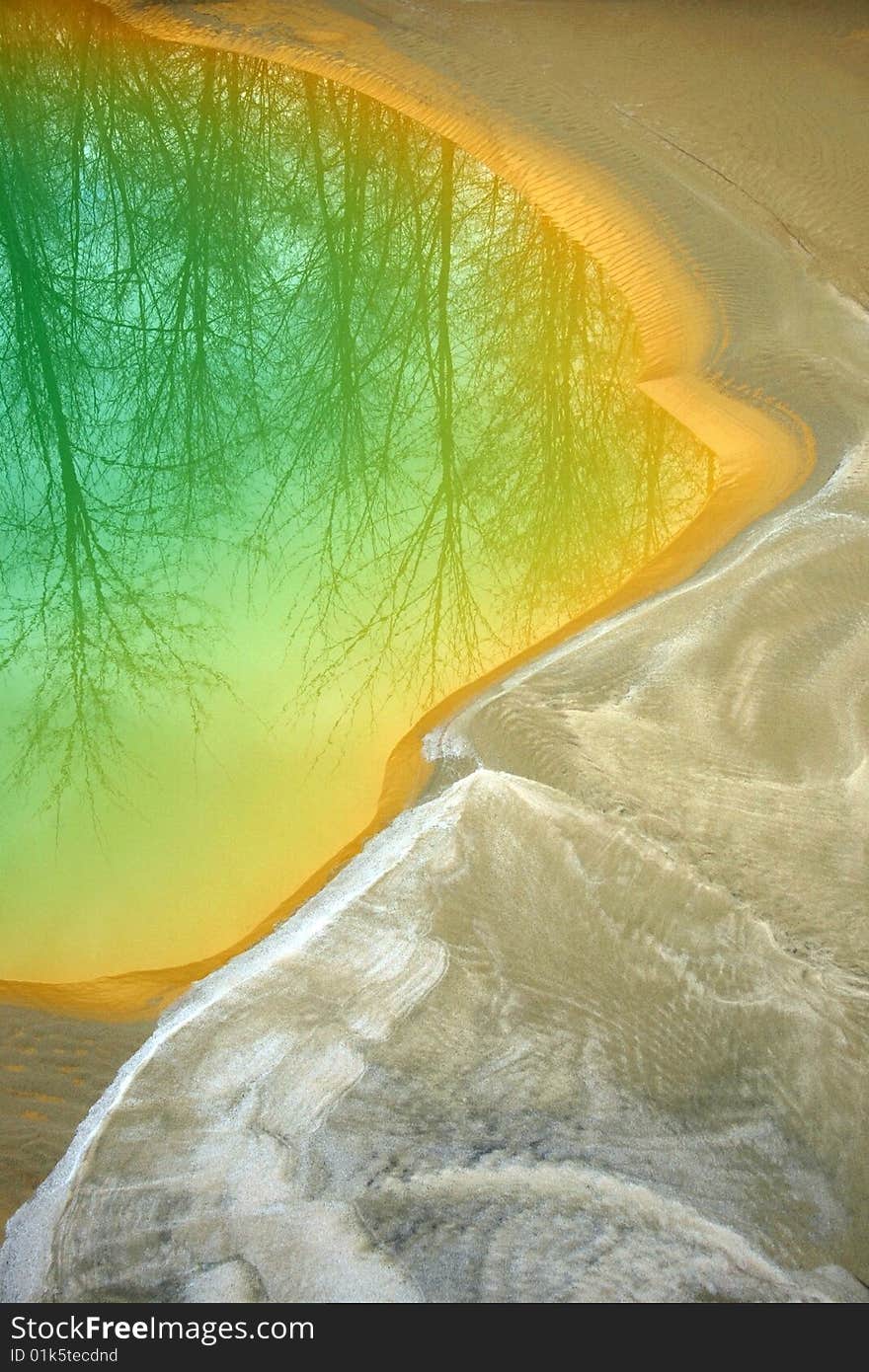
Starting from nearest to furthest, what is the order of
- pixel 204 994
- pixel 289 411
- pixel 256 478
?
pixel 204 994, pixel 256 478, pixel 289 411

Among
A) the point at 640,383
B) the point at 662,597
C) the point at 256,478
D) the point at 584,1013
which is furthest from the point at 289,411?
the point at 584,1013

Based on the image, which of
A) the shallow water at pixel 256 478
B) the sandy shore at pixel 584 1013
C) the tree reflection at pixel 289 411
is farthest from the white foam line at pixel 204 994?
the tree reflection at pixel 289 411

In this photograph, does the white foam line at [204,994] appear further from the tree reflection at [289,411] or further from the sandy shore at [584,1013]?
the tree reflection at [289,411]

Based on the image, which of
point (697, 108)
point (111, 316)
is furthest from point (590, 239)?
point (111, 316)

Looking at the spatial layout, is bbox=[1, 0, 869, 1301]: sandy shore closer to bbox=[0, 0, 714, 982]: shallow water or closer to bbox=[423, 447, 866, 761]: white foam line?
bbox=[423, 447, 866, 761]: white foam line

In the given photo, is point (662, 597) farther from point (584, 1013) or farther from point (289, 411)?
point (289, 411)

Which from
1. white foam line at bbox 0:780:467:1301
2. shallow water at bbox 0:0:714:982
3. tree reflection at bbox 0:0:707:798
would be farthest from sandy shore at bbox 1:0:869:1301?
tree reflection at bbox 0:0:707:798
